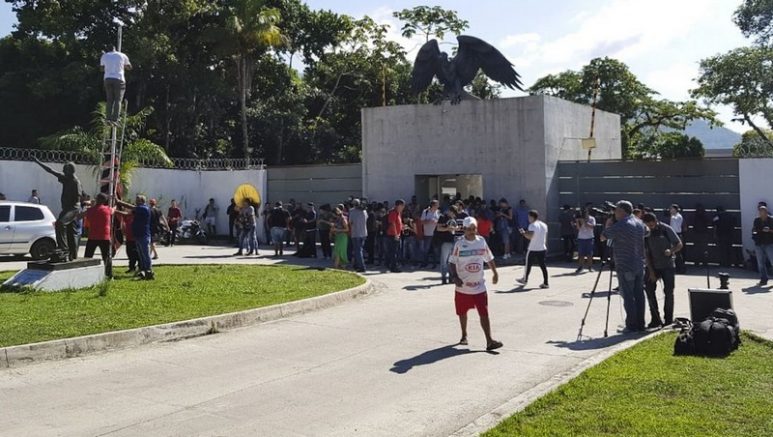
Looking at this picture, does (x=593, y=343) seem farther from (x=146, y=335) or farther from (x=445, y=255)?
(x=445, y=255)

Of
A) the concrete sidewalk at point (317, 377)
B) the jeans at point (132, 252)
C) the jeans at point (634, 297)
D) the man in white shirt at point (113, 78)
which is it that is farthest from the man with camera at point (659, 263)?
the jeans at point (132, 252)

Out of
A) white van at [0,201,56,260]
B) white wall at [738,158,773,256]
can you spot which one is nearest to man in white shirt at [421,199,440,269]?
white wall at [738,158,773,256]

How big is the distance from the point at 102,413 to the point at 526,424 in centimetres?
361

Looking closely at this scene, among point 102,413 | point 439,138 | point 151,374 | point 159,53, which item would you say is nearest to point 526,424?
point 102,413

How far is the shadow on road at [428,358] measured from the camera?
7.79 meters

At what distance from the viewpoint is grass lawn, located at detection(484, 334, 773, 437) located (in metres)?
5.29

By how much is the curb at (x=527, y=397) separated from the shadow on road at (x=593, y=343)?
37 cm

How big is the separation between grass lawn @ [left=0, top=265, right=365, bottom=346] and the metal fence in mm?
9180

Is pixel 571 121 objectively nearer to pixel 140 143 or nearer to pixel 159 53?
pixel 140 143

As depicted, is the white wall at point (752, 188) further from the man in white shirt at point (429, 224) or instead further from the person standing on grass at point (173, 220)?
the person standing on grass at point (173, 220)

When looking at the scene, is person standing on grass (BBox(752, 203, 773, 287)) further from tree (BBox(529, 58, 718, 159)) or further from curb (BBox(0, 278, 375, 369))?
tree (BBox(529, 58, 718, 159))

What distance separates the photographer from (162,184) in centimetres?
2817

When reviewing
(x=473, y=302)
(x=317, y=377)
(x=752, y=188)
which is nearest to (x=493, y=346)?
(x=473, y=302)

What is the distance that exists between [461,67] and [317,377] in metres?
16.6
